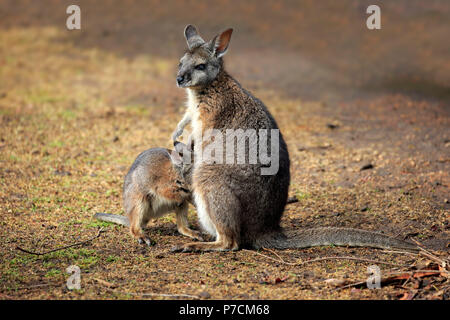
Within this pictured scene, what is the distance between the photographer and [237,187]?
5543 millimetres

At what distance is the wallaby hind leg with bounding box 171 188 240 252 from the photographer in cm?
549

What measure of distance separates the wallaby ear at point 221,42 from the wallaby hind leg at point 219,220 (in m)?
1.69

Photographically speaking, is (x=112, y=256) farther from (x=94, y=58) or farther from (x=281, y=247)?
(x=94, y=58)

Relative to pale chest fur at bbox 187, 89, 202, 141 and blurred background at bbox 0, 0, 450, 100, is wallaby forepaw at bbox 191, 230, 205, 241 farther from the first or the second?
blurred background at bbox 0, 0, 450, 100

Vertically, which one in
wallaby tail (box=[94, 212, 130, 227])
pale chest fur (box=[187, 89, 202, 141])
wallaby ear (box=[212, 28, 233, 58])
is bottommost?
wallaby tail (box=[94, 212, 130, 227])

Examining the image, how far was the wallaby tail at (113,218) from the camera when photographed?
6315mm

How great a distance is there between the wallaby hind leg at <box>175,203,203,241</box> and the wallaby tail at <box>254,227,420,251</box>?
82 centimetres

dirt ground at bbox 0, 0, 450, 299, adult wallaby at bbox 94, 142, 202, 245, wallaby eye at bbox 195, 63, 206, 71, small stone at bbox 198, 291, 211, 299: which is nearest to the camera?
small stone at bbox 198, 291, 211, 299

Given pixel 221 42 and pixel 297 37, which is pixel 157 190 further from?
pixel 297 37

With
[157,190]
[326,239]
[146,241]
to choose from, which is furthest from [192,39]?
[326,239]

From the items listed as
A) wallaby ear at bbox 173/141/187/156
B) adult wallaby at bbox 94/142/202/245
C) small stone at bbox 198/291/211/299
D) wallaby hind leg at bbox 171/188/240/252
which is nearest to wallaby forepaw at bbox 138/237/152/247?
adult wallaby at bbox 94/142/202/245

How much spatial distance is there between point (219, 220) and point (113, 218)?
150 cm

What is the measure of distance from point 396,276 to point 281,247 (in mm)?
1345

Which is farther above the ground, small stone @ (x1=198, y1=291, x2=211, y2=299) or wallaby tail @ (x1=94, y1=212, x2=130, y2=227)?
wallaby tail @ (x1=94, y1=212, x2=130, y2=227)
